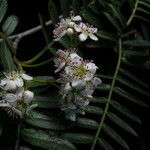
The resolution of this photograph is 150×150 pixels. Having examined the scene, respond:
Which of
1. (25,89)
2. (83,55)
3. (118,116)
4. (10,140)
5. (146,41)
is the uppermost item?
(146,41)

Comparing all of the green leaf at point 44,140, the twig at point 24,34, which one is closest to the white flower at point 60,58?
the green leaf at point 44,140

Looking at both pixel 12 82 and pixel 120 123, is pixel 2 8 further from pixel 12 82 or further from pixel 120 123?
pixel 120 123

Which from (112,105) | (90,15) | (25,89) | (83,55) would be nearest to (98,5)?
(90,15)

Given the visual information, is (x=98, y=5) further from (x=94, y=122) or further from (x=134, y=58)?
(x=94, y=122)

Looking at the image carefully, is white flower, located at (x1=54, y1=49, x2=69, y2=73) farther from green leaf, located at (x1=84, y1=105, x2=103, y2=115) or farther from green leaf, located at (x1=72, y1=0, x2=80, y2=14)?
green leaf, located at (x1=72, y1=0, x2=80, y2=14)

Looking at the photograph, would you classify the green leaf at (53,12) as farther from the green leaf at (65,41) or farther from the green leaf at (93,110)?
the green leaf at (93,110)

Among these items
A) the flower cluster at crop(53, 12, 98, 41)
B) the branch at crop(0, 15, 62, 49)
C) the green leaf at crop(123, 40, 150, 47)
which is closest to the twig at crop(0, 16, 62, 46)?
the branch at crop(0, 15, 62, 49)
